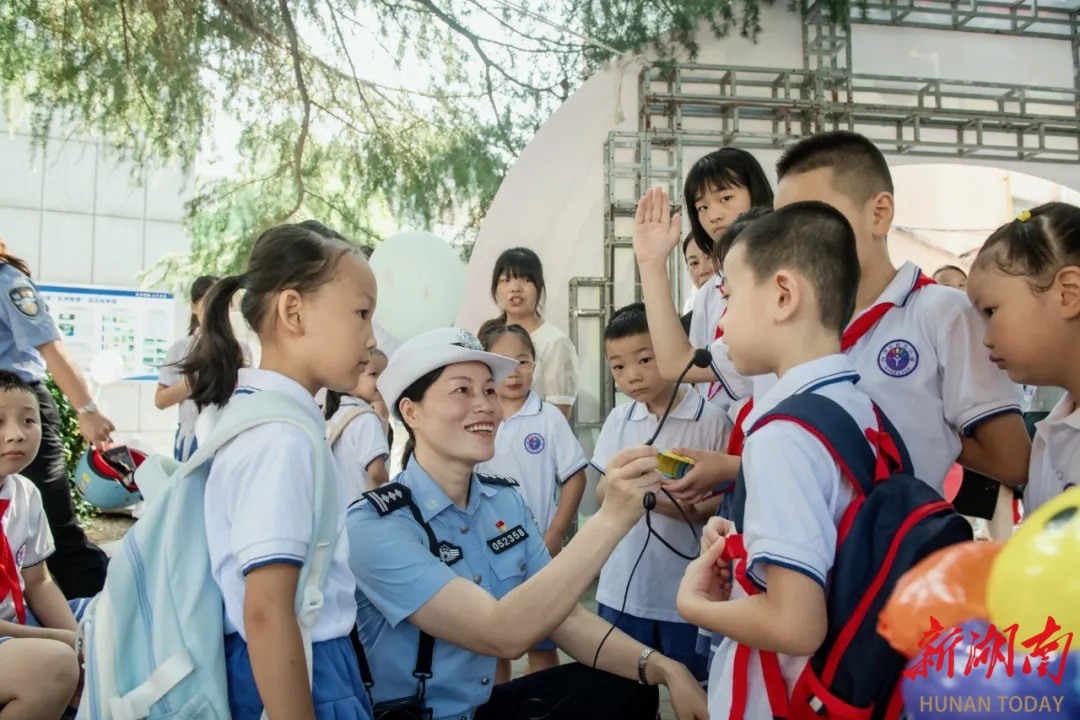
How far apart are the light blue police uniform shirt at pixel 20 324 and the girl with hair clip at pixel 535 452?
149cm

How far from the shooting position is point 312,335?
1.36 metres

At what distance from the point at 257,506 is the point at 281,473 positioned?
0.05m

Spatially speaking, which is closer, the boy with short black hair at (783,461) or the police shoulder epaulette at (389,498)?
the boy with short black hair at (783,461)

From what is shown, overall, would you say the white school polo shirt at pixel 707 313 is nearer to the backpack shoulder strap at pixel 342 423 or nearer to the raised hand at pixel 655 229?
the raised hand at pixel 655 229

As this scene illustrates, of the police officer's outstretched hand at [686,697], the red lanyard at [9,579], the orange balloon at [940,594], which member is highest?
the orange balloon at [940,594]

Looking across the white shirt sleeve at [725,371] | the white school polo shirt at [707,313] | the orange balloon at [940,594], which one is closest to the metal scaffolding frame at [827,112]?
the white school polo shirt at [707,313]

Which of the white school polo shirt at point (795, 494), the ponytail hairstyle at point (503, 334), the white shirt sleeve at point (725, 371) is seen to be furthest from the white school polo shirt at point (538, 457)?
the white school polo shirt at point (795, 494)

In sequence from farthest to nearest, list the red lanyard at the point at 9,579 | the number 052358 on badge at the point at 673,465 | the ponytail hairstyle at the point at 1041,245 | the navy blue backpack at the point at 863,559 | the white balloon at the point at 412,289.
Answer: the white balloon at the point at 412,289 < the red lanyard at the point at 9,579 < the number 052358 on badge at the point at 673,465 < the ponytail hairstyle at the point at 1041,245 < the navy blue backpack at the point at 863,559

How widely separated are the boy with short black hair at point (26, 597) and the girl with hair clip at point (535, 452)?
52.3 inches

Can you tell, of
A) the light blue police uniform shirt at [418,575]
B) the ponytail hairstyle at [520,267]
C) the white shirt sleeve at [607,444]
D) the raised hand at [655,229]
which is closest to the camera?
the light blue police uniform shirt at [418,575]

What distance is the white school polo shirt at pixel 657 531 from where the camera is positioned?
7.54ft

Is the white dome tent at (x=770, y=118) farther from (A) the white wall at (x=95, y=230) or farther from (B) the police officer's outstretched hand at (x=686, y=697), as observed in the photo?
(B) the police officer's outstretched hand at (x=686, y=697)

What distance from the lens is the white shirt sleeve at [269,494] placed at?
1140mm

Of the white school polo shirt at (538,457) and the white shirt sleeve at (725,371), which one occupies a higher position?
the white shirt sleeve at (725,371)
